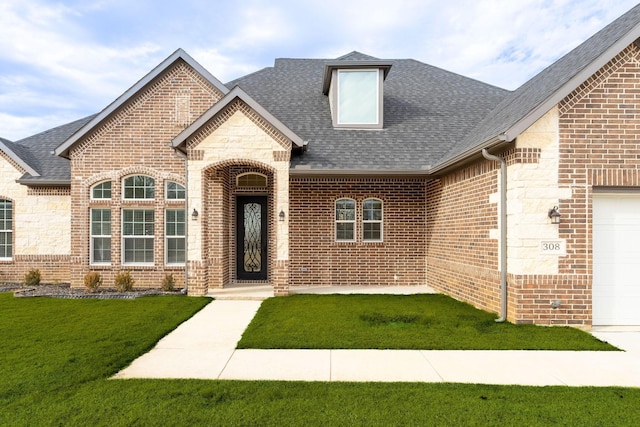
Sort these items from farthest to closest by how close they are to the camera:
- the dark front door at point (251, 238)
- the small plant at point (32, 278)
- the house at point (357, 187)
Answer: the dark front door at point (251, 238), the small plant at point (32, 278), the house at point (357, 187)

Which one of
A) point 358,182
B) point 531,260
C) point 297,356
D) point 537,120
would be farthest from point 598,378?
point 358,182

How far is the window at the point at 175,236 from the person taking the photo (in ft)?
39.6

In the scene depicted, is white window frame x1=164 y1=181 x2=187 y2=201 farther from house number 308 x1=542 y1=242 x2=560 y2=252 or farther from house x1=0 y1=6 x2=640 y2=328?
house number 308 x1=542 y1=242 x2=560 y2=252

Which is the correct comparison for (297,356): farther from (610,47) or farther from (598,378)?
(610,47)

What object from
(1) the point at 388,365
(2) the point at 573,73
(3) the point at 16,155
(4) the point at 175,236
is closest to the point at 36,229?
(3) the point at 16,155

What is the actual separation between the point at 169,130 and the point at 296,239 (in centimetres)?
502

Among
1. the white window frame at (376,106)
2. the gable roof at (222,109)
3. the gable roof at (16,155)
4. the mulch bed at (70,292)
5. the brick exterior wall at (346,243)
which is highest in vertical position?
the white window frame at (376,106)

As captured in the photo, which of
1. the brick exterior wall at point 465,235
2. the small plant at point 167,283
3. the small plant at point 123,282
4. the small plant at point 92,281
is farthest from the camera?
the small plant at point 167,283

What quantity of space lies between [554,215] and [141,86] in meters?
11.2

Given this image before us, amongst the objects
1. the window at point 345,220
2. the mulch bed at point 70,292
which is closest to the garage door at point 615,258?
the window at point 345,220

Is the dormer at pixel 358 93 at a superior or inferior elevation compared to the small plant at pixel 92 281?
superior

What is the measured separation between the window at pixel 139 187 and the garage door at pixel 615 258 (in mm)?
11289

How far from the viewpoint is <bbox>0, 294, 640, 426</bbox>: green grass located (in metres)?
3.93

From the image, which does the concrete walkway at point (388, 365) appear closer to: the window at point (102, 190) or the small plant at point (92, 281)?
the small plant at point (92, 281)
